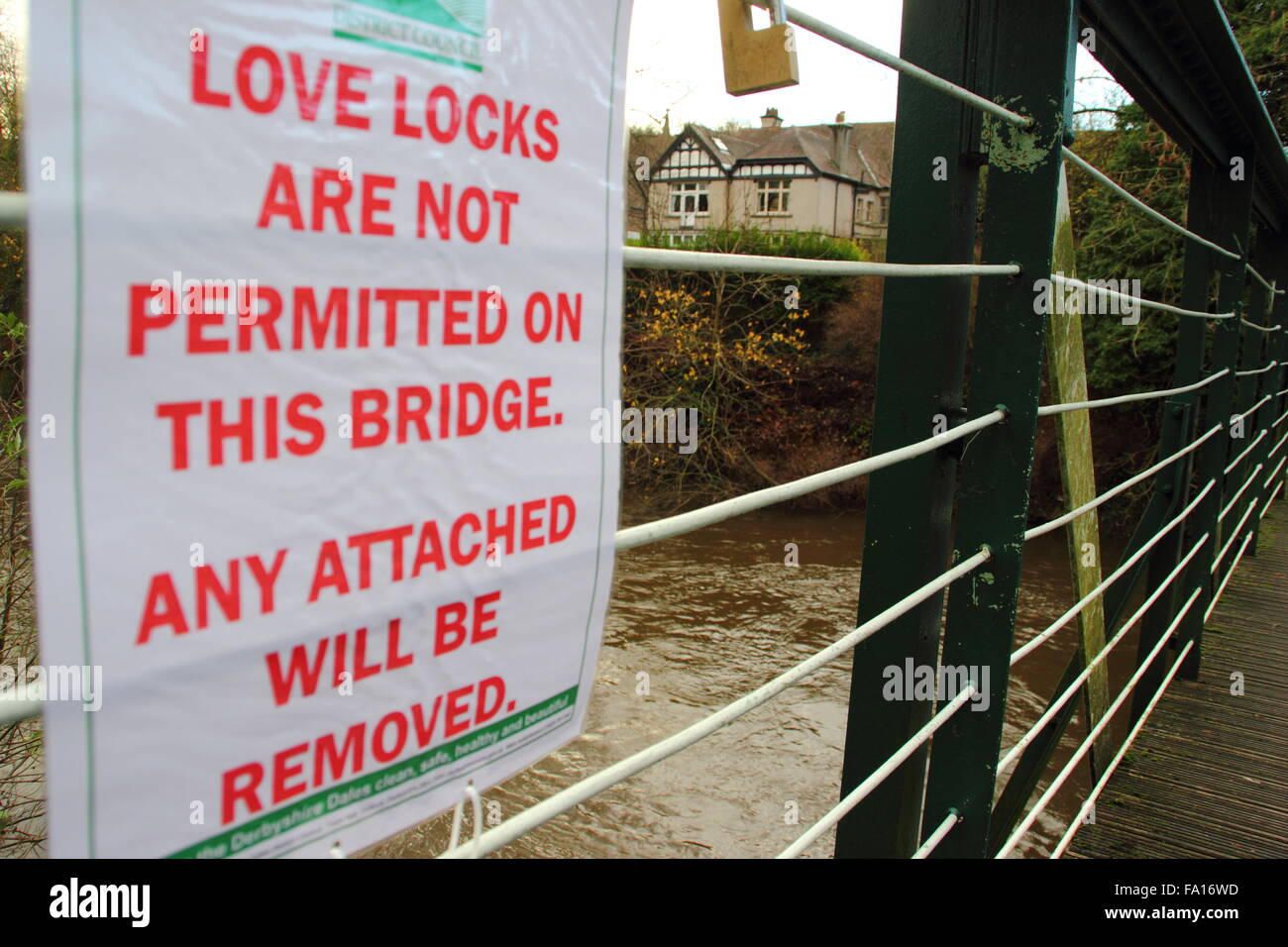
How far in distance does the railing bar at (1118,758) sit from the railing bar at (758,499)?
3.94 ft

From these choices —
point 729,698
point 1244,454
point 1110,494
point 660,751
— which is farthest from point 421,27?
point 729,698

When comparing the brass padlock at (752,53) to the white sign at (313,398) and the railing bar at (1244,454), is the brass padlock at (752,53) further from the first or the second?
the railing bar at (1244,454)

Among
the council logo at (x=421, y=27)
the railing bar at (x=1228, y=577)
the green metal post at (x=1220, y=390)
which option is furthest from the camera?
the railing bar at (x=1228, y=577)

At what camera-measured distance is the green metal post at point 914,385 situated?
1.41m

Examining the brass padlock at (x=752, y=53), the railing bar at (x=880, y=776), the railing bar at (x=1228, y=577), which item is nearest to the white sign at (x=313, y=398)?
the brass padlock at (x=752, y=53)

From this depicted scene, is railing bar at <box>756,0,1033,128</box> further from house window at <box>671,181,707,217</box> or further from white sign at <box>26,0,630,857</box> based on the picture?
house window at <box>671,181,707,217</box>

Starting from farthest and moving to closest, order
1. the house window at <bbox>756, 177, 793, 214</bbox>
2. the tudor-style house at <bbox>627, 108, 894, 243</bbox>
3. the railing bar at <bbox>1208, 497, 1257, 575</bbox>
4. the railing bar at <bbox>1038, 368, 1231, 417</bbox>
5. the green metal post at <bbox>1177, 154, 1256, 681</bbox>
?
the house window at <bbox>756, 177, 793, 214</bbox>
the tudor-style house at <bbox>627, 108, 894, 243</bbox>
the railing bar at <bbox>1208, 497, 1257, 575</bbox>
the green metal post at <bbox>1177, 154, 1256, 681</bbox>
the railing bar at <bbox>1038, 368, 1231, 417</bbox>

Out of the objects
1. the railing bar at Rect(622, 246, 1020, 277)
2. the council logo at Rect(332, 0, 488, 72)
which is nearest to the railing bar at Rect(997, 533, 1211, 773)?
the railing bar at Rect(622, 246, 1020, 277)

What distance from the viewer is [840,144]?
3484 cm

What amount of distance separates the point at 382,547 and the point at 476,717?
178mm

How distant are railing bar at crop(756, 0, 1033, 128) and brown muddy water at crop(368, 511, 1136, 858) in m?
5.21

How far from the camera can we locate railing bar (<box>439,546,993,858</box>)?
0.75m
